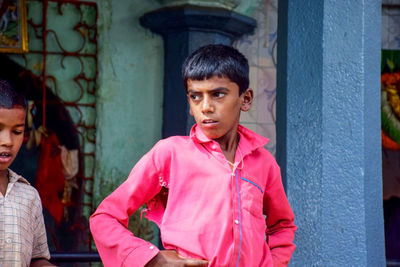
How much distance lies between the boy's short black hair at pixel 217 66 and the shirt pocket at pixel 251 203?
0.34 meters

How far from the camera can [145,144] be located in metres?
4.05

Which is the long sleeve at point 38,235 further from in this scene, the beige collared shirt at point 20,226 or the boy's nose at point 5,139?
the boy's nose at point 5,139

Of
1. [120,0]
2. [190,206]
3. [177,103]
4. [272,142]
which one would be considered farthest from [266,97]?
[190,206]

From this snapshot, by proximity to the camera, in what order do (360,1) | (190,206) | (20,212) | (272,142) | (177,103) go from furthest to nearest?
(272,142) → (177,103) → (360,1) → (20,212) → (190,206)

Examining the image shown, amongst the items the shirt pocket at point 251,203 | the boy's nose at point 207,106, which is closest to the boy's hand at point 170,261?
the shirt pocket at point 251,203

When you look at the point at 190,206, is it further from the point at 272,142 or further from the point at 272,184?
the point at 272,142

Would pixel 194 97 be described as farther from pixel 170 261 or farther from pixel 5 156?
pixel 5 156

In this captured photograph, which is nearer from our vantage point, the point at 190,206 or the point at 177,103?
the point at 190,206

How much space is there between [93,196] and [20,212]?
2.15 metres

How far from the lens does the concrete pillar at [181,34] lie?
146 inches

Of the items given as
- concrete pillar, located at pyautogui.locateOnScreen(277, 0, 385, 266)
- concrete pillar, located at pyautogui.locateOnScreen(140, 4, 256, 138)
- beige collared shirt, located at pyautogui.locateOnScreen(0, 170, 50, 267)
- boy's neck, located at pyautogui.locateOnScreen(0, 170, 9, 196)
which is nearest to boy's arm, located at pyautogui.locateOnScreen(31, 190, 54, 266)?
beige collared shirt, located at pyautogui.locateOnScreen(0, 170, 50, 267)

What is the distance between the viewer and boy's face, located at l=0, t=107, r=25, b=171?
1.83 metres

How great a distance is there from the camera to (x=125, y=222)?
1.72 metres

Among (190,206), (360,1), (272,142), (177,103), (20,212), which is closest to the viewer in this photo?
(190,206)
